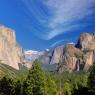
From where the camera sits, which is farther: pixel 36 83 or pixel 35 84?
pixel 35 84

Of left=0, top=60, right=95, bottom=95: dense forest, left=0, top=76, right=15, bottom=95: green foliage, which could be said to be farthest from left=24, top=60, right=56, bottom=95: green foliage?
left=0, top=76, right=15, bottom=95: green foliage

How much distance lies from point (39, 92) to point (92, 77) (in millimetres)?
30246

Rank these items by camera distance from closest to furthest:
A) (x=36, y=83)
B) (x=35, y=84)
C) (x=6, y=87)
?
1. (x=36, y=83)
2. (x=35, y=84)
3. (x=6, y=87)

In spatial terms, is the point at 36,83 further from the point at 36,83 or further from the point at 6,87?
the point at 6,87

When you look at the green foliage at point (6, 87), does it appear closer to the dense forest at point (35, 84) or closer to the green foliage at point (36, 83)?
the dense forest at point (35, 84)

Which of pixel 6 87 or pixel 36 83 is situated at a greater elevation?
pixel 6 87

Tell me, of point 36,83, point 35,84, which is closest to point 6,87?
point 35,84

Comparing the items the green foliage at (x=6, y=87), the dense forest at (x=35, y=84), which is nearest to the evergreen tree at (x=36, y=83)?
the dense forest at (x=35, y=84)

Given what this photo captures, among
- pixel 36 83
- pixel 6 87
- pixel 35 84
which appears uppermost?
pixel 6 87

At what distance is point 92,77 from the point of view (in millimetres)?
120188

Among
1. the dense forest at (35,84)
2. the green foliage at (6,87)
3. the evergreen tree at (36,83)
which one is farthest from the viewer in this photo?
the green foliage at (6,87)

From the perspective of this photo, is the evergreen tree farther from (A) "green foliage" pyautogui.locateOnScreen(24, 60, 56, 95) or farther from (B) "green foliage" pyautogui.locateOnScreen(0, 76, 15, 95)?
(B) "green foliage" pyautogui.locateOnScreen(0, 76, 15, 95)

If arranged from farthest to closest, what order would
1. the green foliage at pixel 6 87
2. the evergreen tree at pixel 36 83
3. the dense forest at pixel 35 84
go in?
the green foliage at pixel 6 87
the dense forest at pixel 35 84
the evergreen tree at pixel 36 83

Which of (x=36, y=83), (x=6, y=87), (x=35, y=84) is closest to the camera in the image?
(x=36, y=83)
